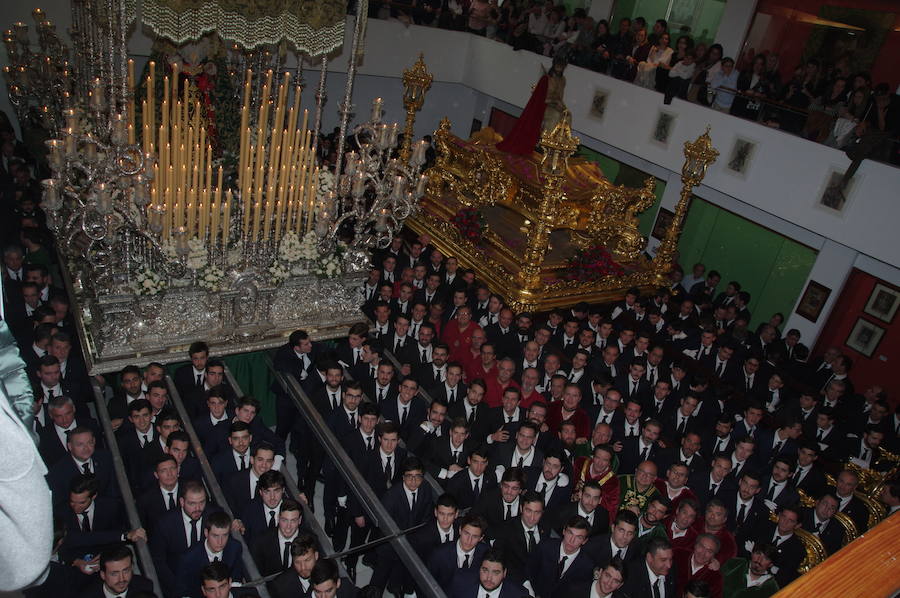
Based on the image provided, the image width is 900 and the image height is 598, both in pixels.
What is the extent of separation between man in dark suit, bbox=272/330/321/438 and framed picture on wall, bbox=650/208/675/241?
1005 cm

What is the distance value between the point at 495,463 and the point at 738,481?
278 centimetres

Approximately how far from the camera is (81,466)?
5676mm

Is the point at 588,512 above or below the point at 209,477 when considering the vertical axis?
above

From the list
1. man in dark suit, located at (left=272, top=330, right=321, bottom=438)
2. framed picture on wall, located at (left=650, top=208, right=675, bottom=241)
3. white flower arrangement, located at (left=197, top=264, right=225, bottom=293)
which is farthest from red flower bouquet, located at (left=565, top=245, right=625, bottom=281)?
white flower arrangement, located at (left=197, top=264, right=225, bottom=293)

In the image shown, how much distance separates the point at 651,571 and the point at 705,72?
10847 millimetres

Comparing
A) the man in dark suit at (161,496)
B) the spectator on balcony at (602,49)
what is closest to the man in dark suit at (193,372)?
the man in dark suit at (161,496)

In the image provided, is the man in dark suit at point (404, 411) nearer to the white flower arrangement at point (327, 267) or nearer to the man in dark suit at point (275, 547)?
the man in dark suit at point (275, 547)

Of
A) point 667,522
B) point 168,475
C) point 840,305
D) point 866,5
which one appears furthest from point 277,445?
point 866,5

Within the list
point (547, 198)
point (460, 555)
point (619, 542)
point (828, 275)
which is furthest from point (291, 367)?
point (828, 275)

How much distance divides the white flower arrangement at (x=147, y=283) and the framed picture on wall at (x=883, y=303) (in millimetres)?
11897

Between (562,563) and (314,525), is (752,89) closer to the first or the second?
(562,563)

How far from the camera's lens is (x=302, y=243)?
8.64 metres

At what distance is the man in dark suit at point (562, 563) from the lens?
5445 millimetres

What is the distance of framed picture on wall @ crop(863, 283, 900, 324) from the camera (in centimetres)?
1133
